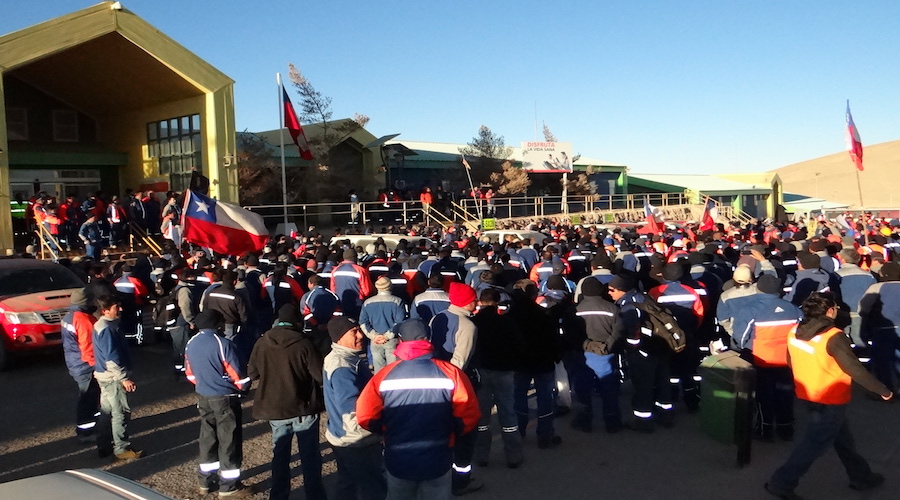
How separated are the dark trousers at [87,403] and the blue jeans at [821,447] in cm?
667

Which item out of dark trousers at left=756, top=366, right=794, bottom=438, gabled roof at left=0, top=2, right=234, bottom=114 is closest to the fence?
gabled roof at left=0, top=2, right=234, bottom=114

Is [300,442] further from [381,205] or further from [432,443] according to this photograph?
[381,205]

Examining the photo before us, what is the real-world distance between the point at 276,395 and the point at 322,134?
29202 millimetres

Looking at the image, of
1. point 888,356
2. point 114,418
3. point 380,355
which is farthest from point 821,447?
point 114,418

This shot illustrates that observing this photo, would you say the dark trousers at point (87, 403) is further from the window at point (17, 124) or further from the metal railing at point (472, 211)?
the window at point (17, 124)

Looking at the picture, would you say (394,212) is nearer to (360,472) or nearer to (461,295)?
(461,295)

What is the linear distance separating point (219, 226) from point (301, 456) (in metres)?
6.74

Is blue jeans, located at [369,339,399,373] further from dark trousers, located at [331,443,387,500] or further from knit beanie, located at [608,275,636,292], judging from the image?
dark trousers, located at [331,443,387,500]

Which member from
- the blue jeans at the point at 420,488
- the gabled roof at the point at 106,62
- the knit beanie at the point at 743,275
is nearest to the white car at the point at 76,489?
the blue jeans at the point at 420,488

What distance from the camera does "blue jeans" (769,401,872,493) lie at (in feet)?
19.0

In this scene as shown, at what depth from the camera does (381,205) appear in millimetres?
30250

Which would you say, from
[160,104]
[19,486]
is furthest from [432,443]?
[160,104]

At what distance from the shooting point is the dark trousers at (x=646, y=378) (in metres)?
7.80

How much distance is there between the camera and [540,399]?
7.40 m
